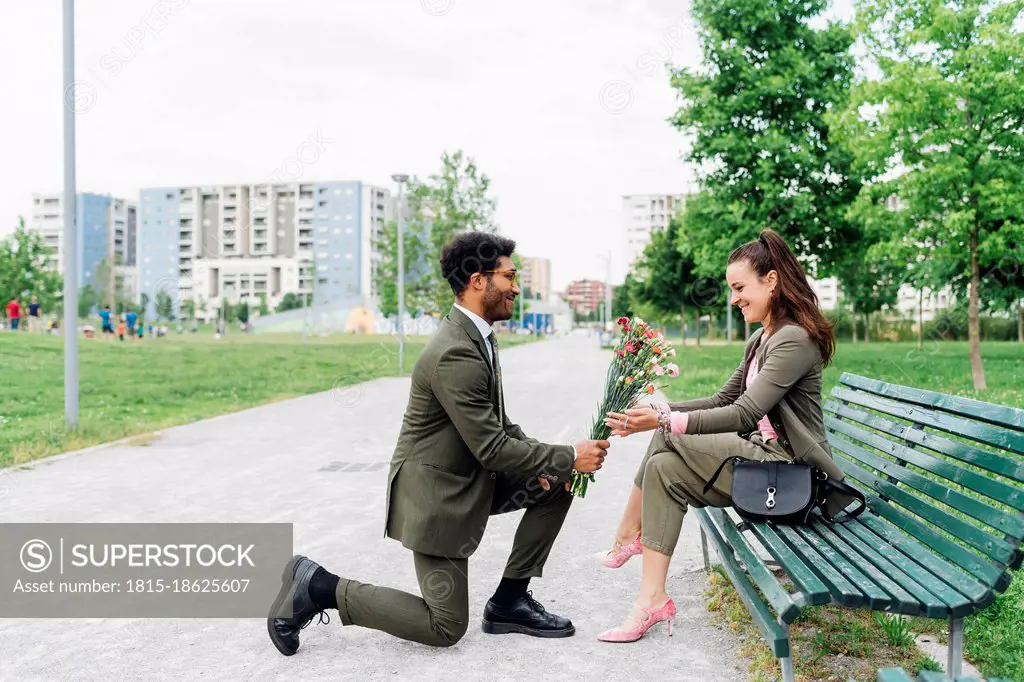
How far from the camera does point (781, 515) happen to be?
3.49 m

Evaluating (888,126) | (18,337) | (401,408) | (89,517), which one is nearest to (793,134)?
(888,126)

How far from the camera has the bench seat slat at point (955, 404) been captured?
300 cm

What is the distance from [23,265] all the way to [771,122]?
46986mm

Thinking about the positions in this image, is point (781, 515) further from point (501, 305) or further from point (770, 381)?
point (501, 305)

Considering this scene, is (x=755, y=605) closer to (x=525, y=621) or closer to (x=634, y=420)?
(x=634, y=420)

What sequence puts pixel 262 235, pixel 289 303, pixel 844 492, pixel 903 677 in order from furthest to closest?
1. pixel 262 235
2. pixel 289 303
3. pixel 844 492
4. pixel 903 677

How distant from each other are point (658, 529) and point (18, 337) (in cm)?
3037

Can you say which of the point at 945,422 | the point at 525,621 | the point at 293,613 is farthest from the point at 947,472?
the point at 293,613

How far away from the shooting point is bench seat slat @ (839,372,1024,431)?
9.83ft

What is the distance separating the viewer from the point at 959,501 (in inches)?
123

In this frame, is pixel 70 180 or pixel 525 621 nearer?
pixel 525 621

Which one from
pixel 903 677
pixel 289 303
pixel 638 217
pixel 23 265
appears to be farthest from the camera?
pixel 638 217

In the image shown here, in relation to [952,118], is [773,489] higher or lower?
lower

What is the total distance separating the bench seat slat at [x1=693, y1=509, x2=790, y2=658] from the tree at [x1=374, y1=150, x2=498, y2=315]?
78.4ft
